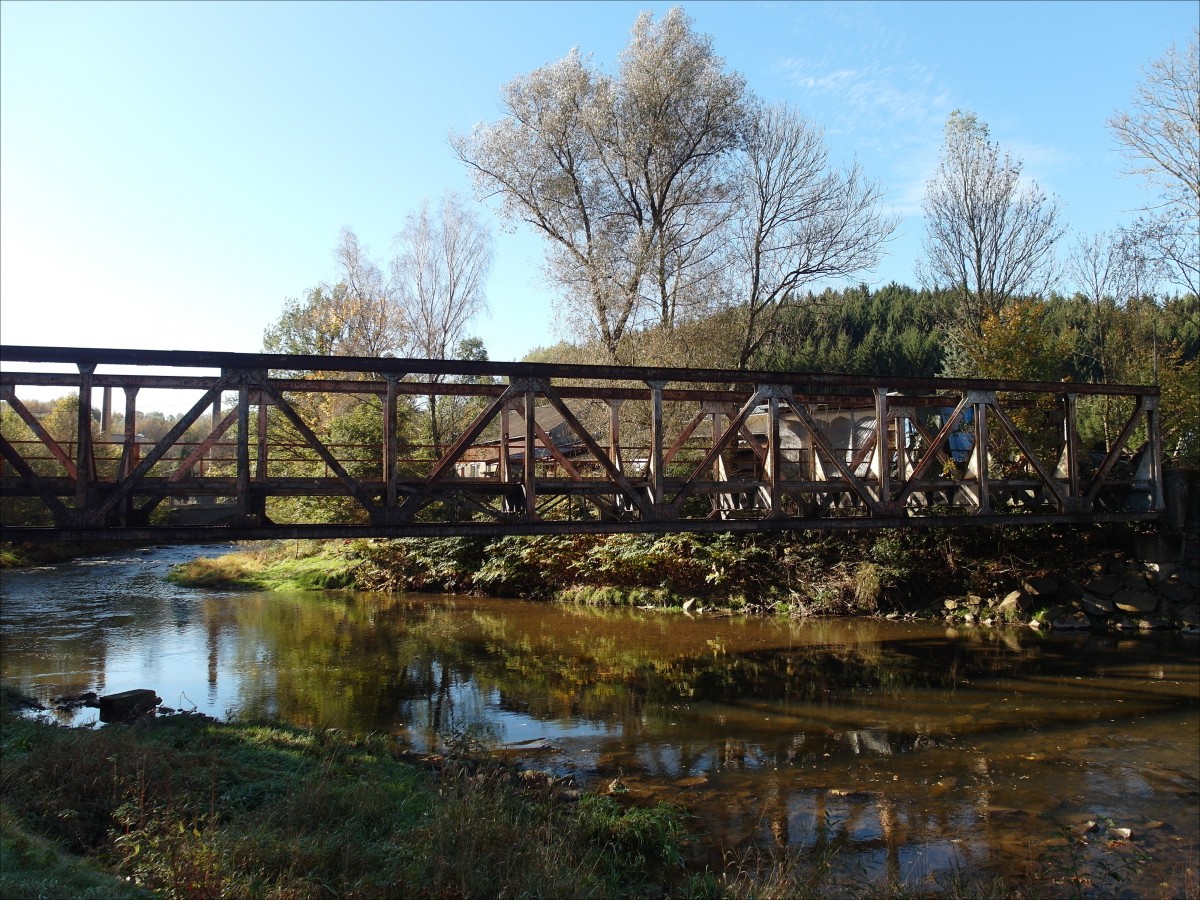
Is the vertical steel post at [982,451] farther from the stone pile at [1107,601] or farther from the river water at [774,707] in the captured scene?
the stone pile at [1107,601]

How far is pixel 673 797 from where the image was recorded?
32.2ft

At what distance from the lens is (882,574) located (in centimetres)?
2289

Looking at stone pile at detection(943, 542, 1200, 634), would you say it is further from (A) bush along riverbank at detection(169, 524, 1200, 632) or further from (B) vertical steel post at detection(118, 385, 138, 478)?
(B) vertical steel post at detection(118, 385, 138, 478)

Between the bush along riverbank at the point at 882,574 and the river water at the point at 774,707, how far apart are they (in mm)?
1270

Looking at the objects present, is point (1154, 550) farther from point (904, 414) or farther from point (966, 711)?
point (966, 711)

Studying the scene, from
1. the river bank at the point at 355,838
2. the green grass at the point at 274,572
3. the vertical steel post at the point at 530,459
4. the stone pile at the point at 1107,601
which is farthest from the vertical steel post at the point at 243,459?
the green grass at the point at 274,572

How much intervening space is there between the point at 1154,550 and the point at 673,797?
16.8 m

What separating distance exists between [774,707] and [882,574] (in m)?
10.1

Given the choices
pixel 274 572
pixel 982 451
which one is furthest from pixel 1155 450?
pixel 274 572

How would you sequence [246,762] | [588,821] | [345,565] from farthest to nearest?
[345,565] → [246,762] → [588,821]

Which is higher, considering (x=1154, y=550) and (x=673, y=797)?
(x=1154, y=550)

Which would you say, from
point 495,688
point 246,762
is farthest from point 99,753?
point 495,688

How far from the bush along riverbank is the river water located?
127 centimetres

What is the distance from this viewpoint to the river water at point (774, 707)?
348 inches
